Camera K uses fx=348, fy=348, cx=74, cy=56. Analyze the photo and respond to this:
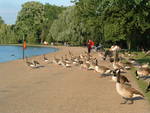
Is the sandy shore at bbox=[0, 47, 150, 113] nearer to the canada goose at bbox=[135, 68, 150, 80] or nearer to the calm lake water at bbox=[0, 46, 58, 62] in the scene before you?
the canada goose at bbox=[135, 68, 150, 80]

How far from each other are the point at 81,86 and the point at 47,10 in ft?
326

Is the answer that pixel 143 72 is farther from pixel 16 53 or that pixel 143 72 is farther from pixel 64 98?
pixel 16 53

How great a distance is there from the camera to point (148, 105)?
465 inches

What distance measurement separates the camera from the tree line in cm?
2378

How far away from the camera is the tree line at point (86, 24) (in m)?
23.8

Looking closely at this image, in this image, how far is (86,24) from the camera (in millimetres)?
32531

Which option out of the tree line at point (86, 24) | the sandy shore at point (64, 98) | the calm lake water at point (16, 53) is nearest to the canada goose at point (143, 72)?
the sandy shore at point (64, 98)

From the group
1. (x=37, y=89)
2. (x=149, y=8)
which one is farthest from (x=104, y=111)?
(x=149, y=8)

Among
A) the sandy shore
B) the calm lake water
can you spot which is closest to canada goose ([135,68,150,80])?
the sandy shore

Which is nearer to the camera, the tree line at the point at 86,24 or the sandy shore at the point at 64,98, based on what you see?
the sandy shore at the point at 64,98

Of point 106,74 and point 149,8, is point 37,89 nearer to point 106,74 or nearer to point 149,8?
point 106,74

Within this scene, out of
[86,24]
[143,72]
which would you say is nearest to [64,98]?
[143,72]

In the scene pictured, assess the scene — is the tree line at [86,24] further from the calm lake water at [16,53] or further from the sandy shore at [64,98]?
the calm lake water at [16,53]

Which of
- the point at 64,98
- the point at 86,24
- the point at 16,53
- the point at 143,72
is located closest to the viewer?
the point at 64,98
